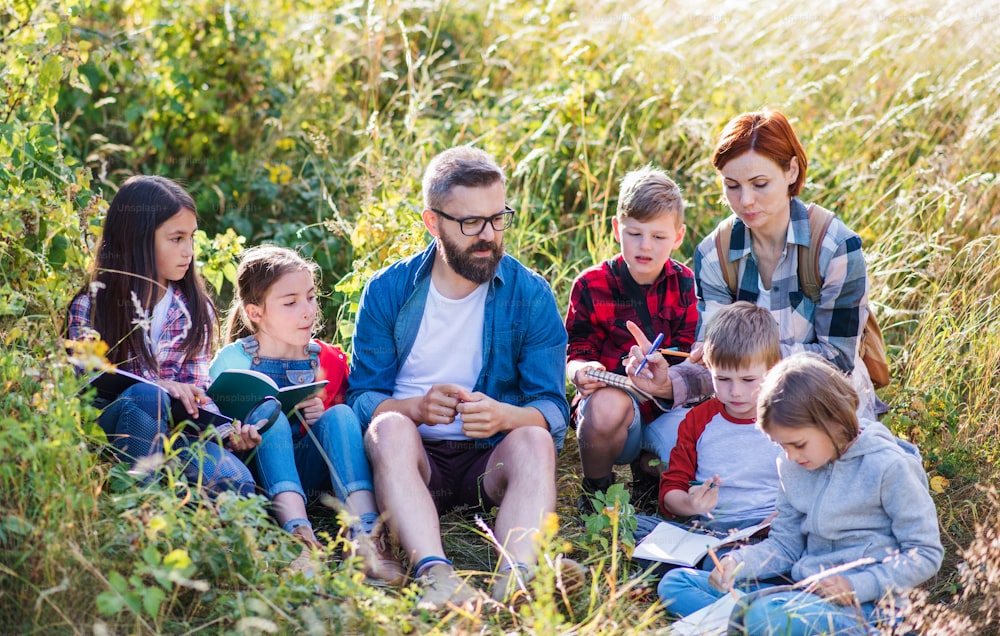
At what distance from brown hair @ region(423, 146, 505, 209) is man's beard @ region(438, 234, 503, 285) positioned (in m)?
0.14

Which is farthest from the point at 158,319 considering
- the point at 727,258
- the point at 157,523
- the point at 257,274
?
the point at 727,258

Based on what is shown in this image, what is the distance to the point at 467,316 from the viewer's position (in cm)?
369

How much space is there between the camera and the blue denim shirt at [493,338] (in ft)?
12.0

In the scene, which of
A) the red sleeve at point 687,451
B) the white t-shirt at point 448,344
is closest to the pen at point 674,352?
the red sleeve at point 687,451

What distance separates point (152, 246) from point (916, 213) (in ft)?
12.2

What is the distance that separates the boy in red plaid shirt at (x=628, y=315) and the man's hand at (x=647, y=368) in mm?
99

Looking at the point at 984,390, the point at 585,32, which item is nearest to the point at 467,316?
the point at 984,390

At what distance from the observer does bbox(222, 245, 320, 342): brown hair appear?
374 cm

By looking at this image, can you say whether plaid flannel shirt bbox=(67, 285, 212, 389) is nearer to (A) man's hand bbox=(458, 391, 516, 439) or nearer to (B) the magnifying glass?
(B) the magnifying glass

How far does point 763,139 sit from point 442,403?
1.50m

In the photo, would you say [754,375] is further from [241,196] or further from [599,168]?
[241,196]

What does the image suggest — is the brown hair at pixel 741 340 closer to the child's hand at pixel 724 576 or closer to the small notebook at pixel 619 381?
the small notebook at pixel 619 381

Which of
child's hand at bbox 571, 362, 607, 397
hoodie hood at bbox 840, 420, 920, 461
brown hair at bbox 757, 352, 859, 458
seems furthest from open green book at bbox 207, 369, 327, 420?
hoodie hood at bbox 840, 420, 920, 461

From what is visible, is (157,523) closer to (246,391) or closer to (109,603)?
(109,603)
